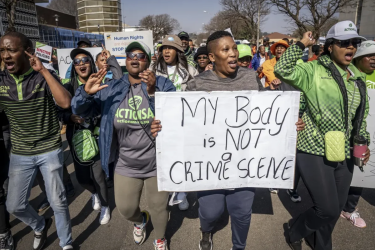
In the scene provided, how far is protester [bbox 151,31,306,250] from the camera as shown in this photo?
7.86ft

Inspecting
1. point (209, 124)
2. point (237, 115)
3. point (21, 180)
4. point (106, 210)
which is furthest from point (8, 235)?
point (237, 115)

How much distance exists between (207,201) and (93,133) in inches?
64.4

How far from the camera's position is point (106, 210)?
338 cm

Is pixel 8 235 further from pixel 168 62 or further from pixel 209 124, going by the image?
pixel 168 62

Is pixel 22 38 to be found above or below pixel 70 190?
above

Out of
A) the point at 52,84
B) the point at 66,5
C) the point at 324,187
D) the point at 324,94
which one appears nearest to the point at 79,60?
the point at 52,84

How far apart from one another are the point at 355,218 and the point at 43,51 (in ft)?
24.9

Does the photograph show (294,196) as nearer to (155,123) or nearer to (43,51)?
(155,123)

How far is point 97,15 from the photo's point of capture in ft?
223

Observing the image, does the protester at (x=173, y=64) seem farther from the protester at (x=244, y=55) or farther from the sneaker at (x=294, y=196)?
the sneaker at (x=294, y=196)

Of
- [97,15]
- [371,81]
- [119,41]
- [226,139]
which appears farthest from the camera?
[97,15]

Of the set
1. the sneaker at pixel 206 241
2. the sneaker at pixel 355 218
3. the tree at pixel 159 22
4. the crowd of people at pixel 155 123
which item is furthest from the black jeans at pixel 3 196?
the tree at pixel 159 22

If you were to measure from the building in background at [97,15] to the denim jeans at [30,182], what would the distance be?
70.6 m

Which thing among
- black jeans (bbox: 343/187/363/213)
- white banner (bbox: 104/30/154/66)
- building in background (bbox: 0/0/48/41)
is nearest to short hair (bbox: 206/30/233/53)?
black jeans (bbox: 343/187/363/213)
